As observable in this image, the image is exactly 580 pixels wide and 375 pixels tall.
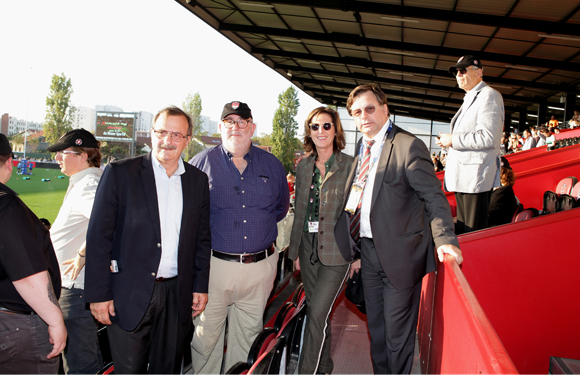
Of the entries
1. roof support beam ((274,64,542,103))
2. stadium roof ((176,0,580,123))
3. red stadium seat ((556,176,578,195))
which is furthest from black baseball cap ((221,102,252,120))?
roof support beam ((274,64,542,103))

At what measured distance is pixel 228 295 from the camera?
2.58m

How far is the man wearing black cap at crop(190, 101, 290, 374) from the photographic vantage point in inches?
99.7

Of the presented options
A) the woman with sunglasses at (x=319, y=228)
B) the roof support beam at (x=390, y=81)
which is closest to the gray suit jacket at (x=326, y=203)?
the woman with sunglasses at (x=319, y=228)

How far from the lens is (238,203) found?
2.54 meters

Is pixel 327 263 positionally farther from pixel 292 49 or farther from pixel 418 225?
pixel 292 49

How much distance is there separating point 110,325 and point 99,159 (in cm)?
137

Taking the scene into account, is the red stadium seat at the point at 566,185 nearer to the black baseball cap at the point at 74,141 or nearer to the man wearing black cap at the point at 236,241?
the man wearing black cap at the point at 236,241

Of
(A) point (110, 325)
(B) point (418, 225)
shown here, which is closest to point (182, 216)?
(A) point (110, 325)

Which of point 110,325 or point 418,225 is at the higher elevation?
point 418,225

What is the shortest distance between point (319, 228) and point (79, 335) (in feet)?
6.06

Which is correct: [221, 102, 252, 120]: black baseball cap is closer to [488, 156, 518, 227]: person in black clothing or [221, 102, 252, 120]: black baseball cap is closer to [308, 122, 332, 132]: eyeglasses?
[308, 122, 332, 132]: eyeglasses

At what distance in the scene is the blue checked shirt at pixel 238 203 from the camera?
2.53 metres

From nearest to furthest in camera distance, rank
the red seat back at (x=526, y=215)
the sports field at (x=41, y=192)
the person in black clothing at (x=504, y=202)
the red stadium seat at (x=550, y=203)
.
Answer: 1. the red seat back at (x=526, y=215)
2. the red stadium seat at (x=550, y=203)
3. the person in black clothing at (x=504, y=202)
4. the sports field at (x=41, y=192)

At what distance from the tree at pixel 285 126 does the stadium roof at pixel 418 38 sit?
33739 mm
